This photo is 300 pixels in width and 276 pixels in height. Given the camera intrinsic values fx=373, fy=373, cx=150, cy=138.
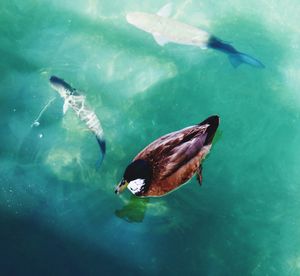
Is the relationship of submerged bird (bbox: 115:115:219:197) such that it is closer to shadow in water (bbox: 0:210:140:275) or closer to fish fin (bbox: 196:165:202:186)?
fish fin (bbox: 196:165:202:186)

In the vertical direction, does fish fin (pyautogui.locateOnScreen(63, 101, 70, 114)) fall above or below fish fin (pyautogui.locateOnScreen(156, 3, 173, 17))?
below

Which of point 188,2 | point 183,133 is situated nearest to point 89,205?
point 183,133

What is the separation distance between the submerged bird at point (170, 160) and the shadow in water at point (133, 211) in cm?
38

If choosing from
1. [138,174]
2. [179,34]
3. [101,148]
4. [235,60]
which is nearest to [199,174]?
[138,174]

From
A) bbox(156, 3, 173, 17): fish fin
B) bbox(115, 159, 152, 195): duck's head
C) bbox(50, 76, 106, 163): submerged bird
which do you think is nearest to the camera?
bbox(115, 159, 152, 195): duck's head

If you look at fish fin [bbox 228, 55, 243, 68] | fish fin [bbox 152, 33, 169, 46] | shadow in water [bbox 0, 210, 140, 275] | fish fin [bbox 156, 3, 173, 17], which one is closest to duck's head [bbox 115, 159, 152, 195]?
shadow in water [bbox 0, 210, 140, 275]

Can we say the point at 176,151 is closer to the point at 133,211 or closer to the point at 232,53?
the point at 133,211

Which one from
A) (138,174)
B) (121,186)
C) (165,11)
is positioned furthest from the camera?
(165,11)

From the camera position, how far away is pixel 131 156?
2.93m

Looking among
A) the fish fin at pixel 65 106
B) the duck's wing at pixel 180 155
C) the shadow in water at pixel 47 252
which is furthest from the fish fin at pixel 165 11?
the shadow in water at pixel 47 252

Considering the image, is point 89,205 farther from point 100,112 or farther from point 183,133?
point 183,133

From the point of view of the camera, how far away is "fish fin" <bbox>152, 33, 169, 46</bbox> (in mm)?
2986

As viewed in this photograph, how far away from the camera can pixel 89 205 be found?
9.62ft

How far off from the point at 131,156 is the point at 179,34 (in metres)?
1.03
